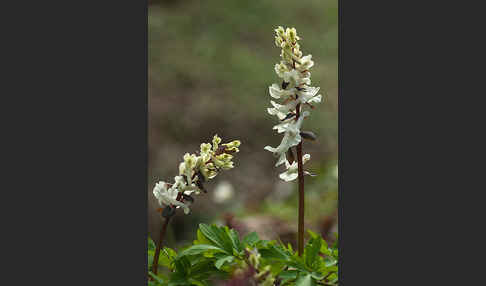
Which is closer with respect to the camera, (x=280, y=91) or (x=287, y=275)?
(x=287, y=275)

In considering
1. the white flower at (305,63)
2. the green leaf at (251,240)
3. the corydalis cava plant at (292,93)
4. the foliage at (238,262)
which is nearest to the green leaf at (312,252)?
the foliage at (238,262)

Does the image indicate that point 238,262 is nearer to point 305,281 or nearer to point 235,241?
point 235,241

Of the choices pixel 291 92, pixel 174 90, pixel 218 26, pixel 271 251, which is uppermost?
pixel 218 26

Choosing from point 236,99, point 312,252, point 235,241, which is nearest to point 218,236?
point 235,241

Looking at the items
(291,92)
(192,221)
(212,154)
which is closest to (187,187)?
(212,154)

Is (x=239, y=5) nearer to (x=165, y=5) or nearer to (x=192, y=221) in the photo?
(x=165, y=5)

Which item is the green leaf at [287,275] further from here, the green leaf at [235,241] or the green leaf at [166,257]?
the green leaf at [166,257]

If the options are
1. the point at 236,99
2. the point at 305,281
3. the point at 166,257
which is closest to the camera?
the point at 305,281
